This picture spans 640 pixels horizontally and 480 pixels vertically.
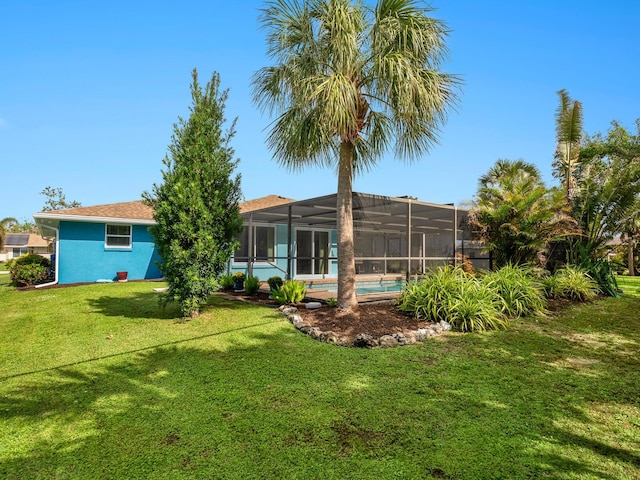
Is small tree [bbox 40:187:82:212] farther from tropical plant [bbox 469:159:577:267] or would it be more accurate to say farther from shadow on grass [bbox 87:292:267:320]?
tropical plant [bbox 469:159:577:267]

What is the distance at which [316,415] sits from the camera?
3.38 meters

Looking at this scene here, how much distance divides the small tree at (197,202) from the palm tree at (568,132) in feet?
34.9

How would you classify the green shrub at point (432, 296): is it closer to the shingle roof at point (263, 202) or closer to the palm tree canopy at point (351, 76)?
the palm tree canopy at point (351, 76)

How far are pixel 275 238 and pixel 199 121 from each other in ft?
27.8

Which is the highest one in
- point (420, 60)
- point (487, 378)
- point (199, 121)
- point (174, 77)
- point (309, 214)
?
point (174, 77)

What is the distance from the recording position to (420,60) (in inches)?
268

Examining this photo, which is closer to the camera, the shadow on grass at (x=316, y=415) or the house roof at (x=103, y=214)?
the shadow on grass at (x=316, y=415)

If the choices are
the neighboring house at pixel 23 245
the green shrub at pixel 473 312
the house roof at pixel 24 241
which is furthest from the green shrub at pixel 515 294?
the house roof at pixel 24 241

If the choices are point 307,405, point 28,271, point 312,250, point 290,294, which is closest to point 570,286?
point 290,294

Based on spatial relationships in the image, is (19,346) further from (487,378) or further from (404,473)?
(487,378)

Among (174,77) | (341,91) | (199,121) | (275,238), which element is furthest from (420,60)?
(275,238)

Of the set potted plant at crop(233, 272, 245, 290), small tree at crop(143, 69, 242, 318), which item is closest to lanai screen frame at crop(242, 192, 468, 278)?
potted plant at crop(233, 272, 245, 290)

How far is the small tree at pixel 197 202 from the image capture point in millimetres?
6676

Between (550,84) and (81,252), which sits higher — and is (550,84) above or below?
above
